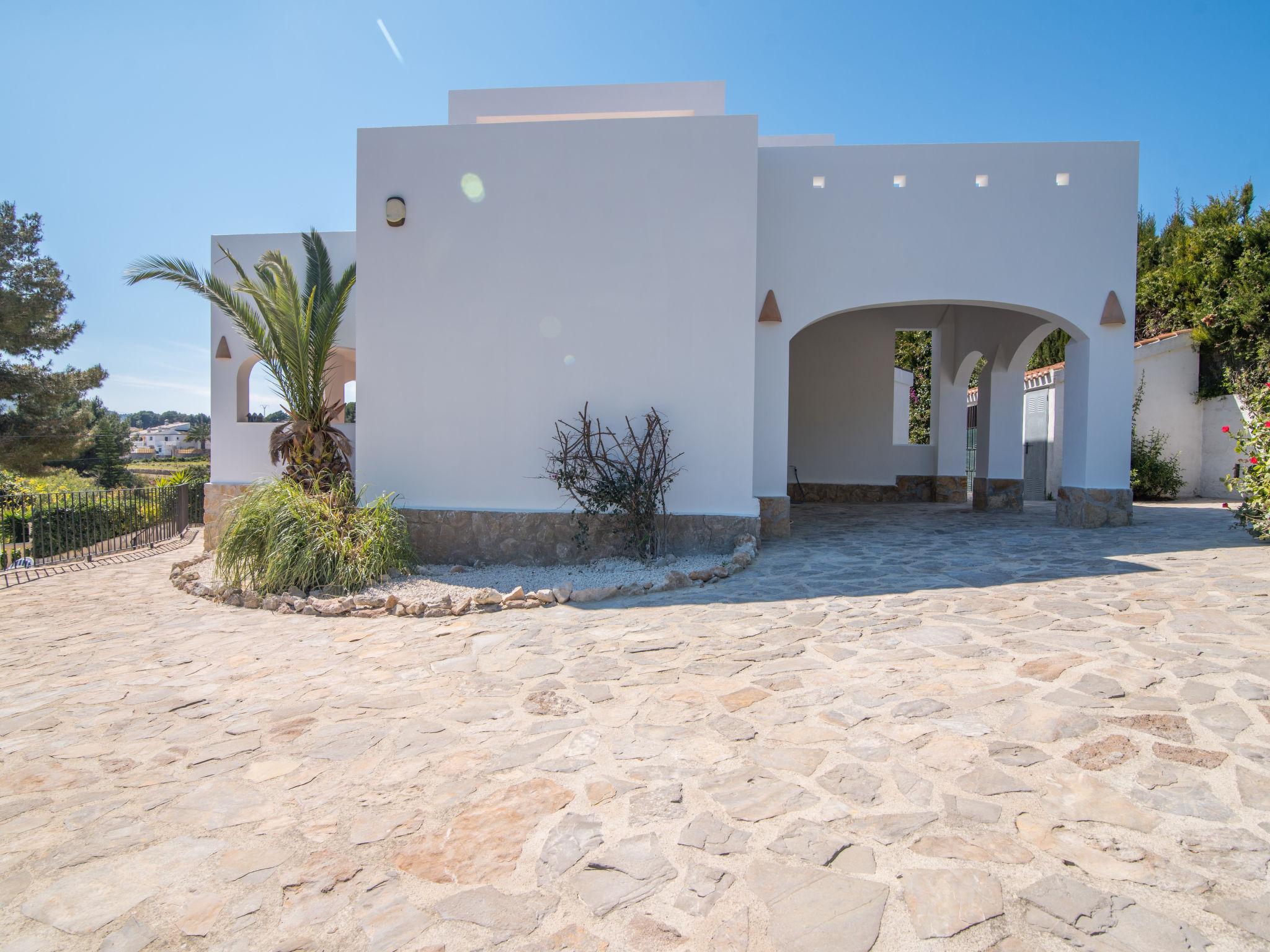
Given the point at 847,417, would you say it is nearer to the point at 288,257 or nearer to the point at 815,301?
the point at 815,301

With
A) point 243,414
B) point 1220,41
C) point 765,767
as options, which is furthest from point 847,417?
point 765,767

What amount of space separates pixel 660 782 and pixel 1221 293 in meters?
16.6

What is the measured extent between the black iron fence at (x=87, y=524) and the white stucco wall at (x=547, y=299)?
6.19 metres

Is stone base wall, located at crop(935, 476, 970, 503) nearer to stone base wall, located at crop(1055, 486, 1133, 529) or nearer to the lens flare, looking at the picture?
stone base wall, located at crop(1055, 486, 1133, 529)

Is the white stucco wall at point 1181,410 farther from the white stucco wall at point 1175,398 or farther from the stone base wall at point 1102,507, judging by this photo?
the stone base wall at point 1102,507

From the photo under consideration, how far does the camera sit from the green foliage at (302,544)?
22.9ft

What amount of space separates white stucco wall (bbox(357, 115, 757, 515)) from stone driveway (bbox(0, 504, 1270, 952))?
305 centimetres

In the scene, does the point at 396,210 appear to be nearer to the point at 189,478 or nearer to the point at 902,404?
the point at 189,478

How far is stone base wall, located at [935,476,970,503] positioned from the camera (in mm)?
14289

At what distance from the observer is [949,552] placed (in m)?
8.11

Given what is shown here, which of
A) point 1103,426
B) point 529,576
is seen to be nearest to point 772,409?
point 529,576

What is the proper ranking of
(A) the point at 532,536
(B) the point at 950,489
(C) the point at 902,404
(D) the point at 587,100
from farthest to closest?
(C) the point at 902,404, (B) the point at 950,489, (D) the point at 587,100, (A) the point at 532,536

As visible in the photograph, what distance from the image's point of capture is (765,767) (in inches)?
119

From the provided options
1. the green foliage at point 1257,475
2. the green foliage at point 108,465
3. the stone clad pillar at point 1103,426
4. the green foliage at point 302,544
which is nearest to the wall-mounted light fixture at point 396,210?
the green foliage at point 302,544
